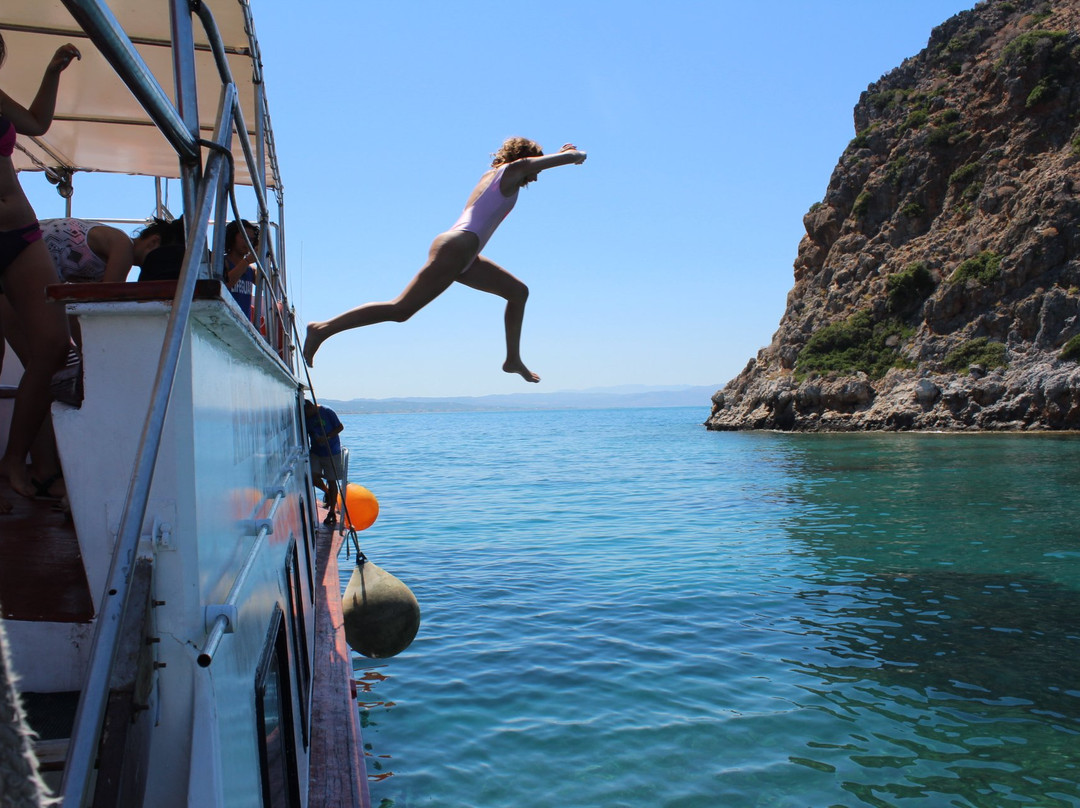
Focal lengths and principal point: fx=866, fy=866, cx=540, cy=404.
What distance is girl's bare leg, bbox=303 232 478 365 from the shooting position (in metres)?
4.23

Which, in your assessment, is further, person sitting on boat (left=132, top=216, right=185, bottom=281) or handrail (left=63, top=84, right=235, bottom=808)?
person sitting on boat (left=132, top=216, right=185, bottom=281)

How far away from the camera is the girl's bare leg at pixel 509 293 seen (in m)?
4.63

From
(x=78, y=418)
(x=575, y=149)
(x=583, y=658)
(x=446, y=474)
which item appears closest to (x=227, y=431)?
(x=78, y=418)

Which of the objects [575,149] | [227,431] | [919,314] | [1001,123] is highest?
[1001,123]

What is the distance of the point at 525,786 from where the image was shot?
6570 mm

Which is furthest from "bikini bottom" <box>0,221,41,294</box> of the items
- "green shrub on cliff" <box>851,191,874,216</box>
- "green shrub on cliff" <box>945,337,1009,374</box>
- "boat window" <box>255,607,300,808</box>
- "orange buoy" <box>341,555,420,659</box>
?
"green shrub on cliff" <box>851,191,874,216</box>

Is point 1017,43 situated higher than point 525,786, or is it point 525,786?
Result: point 1017,43

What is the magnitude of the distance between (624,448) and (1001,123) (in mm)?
34837

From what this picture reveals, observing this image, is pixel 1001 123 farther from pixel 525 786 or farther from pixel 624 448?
pixel 525 786

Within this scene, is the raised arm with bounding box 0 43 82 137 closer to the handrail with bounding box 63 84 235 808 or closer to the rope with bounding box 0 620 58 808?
the handrail with bounding box 63 84 235 808

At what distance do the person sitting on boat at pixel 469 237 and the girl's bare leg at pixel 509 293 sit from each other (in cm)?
2

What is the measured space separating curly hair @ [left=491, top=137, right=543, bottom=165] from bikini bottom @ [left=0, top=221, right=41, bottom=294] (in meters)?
2.24

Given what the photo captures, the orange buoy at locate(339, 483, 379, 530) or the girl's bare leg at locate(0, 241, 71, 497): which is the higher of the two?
the girl's bare leg at locate(0, 241, 71, 497)

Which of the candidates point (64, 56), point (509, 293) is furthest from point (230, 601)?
point (509, 293)
